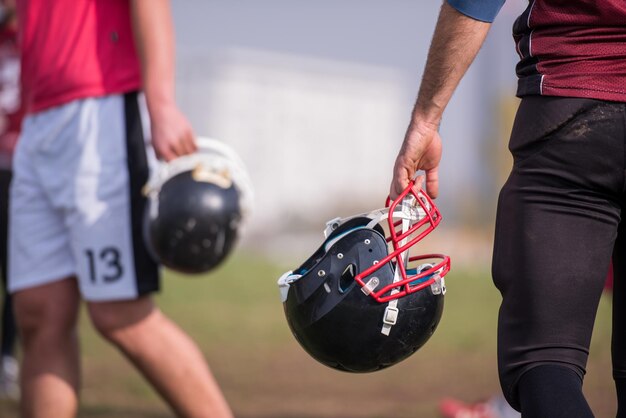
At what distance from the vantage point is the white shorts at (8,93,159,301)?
304 cm

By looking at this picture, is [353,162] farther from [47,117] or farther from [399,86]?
[47,117]

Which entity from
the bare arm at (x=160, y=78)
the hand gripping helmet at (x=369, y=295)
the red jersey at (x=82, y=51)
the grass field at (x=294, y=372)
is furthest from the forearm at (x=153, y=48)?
the grass field at (x=294, y=372)

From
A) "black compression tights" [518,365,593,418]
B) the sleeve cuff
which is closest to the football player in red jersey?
the sleeve cuff

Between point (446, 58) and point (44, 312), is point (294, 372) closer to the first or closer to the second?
point (44, 312)

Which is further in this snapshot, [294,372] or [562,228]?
[294,372]

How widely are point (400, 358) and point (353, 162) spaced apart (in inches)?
1121

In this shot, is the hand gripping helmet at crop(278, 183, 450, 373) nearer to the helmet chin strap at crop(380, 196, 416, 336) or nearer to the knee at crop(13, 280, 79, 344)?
the helmet chin strap at crop(380, 196, 416, 336)

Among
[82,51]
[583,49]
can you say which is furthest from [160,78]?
[583,49]

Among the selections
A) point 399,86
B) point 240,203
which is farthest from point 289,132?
point 240,203

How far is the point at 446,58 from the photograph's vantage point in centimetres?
203

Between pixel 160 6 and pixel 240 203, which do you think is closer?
pixel 160 6

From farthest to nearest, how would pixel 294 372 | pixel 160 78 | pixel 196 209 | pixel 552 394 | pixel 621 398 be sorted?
pixel 294 372, pixel 196 209, pixel 160 78, pixel 621 398, pixel 552 394

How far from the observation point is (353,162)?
30500 mm

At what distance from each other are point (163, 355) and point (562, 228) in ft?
4.93
